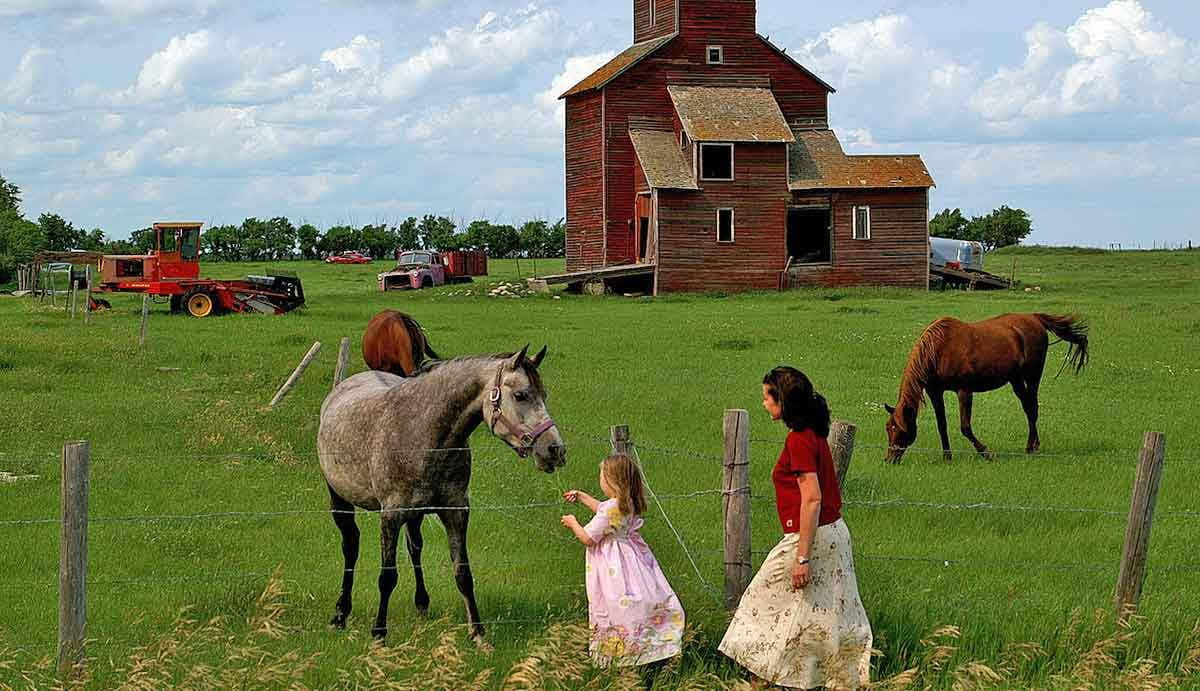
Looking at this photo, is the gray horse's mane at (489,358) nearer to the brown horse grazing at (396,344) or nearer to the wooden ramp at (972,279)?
the brown horse grazing at (396,344)

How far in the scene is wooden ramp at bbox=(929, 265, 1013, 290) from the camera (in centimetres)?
5397

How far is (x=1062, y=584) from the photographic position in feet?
34.5

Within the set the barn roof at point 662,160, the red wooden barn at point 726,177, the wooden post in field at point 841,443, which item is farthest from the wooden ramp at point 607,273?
the wooden post in field at point 841,443

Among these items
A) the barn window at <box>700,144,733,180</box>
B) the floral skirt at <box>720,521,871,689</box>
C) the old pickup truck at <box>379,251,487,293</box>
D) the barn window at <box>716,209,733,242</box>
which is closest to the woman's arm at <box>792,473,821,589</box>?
the floral skirt at <box>720,521,871,689</box>

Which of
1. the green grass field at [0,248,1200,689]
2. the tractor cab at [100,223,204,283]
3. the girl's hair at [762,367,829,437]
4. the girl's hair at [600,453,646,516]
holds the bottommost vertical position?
the green grass field at [0,248,1200,689]

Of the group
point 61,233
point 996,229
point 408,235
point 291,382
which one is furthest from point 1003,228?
point 291,382

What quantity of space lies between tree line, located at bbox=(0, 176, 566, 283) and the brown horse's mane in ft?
279

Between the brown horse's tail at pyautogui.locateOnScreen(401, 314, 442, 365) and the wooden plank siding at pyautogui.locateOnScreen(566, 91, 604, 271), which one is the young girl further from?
the wooden plank siding at pyautogui.locateOnScreen(566, 91, 604, 271)

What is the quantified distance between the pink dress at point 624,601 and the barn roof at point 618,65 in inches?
1847

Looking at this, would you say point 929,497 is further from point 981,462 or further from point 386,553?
point 386,553

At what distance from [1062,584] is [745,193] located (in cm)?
4254

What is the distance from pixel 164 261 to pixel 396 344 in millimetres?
31703

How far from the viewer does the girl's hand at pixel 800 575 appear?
297 inches

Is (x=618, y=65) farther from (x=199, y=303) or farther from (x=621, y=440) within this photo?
(x=621, y=440)
